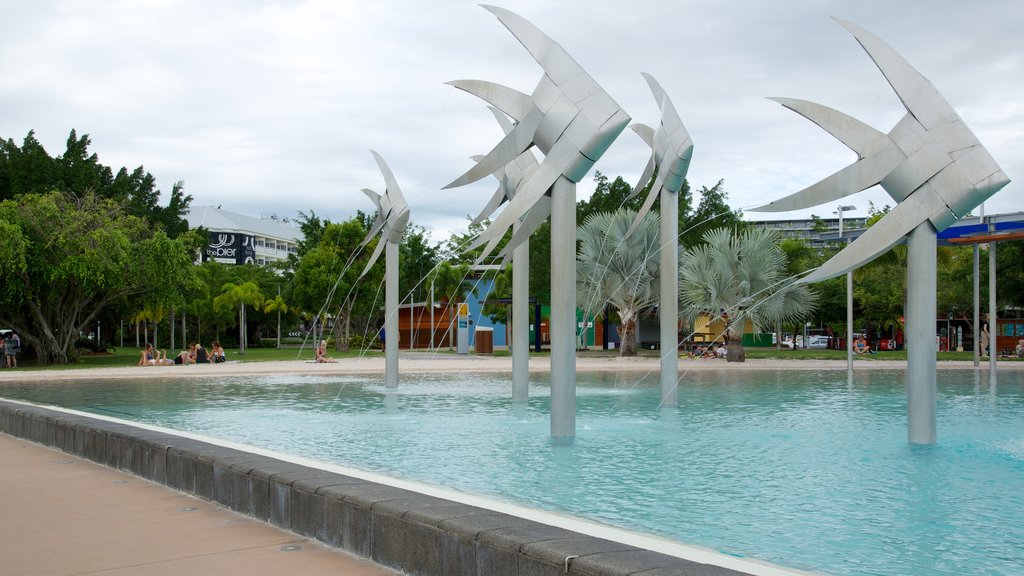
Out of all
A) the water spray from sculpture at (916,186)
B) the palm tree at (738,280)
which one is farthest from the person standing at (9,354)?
the water spray from sculpture at (916,186)

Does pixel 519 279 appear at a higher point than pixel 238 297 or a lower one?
lower

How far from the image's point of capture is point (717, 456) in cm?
1039

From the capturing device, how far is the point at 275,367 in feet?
108

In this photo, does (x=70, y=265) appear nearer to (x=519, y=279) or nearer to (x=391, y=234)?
(x=391, y=234)

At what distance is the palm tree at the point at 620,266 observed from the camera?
1545 inches

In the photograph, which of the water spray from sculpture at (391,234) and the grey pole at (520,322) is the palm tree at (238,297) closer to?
the water spray from sculpture at (391,234)

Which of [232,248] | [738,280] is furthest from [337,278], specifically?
[232,248]

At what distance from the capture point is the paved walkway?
539 centimetres

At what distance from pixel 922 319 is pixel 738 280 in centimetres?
2697

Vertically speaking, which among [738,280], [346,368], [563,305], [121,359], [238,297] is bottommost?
[121,359]

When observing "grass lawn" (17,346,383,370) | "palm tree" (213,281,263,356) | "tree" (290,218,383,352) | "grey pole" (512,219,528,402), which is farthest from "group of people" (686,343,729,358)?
"palm tree" (213,281,263,356)

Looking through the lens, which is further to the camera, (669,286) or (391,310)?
(391,310)

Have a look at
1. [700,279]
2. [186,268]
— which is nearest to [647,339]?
[700,279]

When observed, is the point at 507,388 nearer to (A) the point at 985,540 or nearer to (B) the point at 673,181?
(B) the point at 673,181
